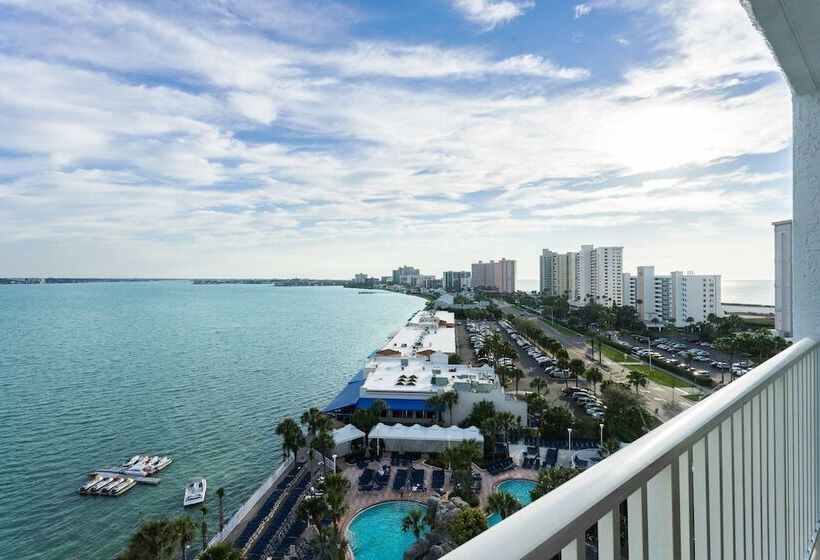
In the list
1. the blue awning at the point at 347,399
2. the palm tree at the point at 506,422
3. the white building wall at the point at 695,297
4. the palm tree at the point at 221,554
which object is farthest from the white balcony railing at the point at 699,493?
the white building wall at the point at 695,297

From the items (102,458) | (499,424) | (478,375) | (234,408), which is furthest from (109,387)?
(499,424)

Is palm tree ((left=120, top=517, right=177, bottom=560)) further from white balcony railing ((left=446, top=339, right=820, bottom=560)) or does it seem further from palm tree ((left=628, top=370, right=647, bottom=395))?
palm tree ((left=628, top=370, right=647, bottom=395))

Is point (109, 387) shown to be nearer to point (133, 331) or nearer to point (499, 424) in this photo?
point (499, 424)

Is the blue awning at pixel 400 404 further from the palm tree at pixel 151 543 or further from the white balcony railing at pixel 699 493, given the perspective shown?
the white balcony railing at pixel 699 493

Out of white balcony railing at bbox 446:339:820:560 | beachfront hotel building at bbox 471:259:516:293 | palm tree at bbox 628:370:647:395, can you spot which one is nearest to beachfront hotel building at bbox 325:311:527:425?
palm tree at bbox 628:370:647:395

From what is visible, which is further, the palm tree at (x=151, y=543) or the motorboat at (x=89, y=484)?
the motorboat at (x=89, y=484)

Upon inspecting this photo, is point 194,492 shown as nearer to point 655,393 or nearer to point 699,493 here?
point 699,493
